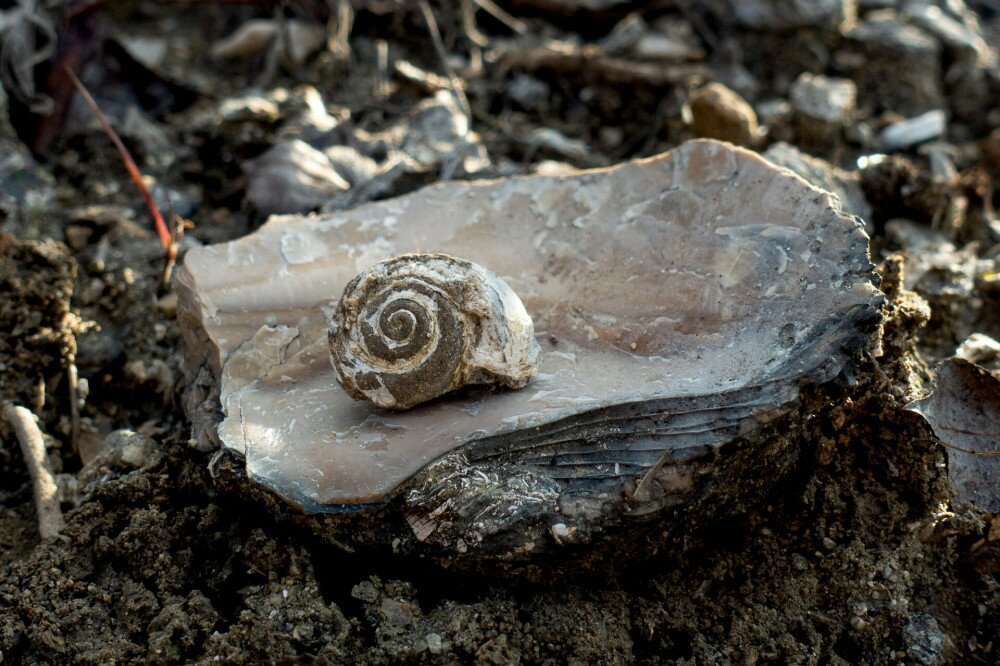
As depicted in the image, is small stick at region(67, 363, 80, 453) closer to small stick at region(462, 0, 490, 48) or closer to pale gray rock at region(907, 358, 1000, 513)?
pale gray rock at region(907, 358, 1000, 513)

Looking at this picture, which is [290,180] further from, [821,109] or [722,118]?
[821,109]

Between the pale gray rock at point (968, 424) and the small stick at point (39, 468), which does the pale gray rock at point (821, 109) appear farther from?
the small stick at point (39, 468)

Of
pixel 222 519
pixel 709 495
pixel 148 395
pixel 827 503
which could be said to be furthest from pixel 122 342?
pixel 827 503

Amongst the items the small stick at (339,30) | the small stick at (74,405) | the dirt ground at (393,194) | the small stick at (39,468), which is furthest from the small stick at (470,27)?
the small stick at (39,468)

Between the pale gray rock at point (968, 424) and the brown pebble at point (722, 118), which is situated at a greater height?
the pale gray rock at point (968, 424)

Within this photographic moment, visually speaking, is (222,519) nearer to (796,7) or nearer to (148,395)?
(148,395)

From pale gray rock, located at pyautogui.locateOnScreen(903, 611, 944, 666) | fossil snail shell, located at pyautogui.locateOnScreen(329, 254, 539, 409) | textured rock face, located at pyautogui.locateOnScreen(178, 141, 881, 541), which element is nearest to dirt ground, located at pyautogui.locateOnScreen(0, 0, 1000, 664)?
pale gray rock, located at pyautogui.locateOnScreen(903, 611, 944, 666)
